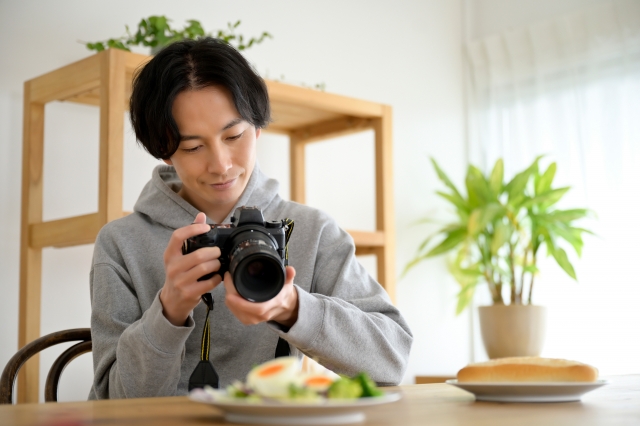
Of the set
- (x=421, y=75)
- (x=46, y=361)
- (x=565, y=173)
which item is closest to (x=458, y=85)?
(x=421, y=75)

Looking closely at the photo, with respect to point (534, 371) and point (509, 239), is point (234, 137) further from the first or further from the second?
point (509, 239)

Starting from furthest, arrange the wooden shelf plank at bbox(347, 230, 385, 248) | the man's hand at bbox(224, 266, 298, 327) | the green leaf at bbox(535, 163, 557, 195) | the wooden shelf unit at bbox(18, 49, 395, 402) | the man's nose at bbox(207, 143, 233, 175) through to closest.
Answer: the green leaf at bbox(535, 163, 557, 195), the wooden shelf plank at bbox(347, 230, 385, 248), the wooden shelf unit at bbox(18, 49, 395, 402), the man's nose at bbox(207, 143, 233, 175), the man's hand at bbox(224, 266, 298, 327)

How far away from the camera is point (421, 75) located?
117 inches

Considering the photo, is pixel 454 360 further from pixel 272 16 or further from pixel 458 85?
pixel 272 16

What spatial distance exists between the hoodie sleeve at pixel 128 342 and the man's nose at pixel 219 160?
0.77 feet

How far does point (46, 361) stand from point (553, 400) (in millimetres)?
1489

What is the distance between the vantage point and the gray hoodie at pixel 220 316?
37.6 inches

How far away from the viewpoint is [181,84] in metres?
1.13

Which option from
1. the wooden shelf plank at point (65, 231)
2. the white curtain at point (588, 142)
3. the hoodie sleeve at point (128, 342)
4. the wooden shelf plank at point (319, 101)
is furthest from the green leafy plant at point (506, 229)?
the hoodie sleeve at point (128, 342)

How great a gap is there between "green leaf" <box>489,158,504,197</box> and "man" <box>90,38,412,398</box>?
1.50 metres

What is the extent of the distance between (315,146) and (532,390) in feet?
6.20

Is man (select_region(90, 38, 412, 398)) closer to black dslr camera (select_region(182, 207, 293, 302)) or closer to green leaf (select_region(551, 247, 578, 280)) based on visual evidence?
black dslr camera (select_region(182, 207, 293, 302))

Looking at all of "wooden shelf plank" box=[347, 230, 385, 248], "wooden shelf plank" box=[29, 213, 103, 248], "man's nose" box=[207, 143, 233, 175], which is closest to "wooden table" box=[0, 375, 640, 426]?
"man's nose" box=[207, 143, 233, 175]

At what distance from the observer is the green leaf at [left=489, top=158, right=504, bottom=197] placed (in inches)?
104
